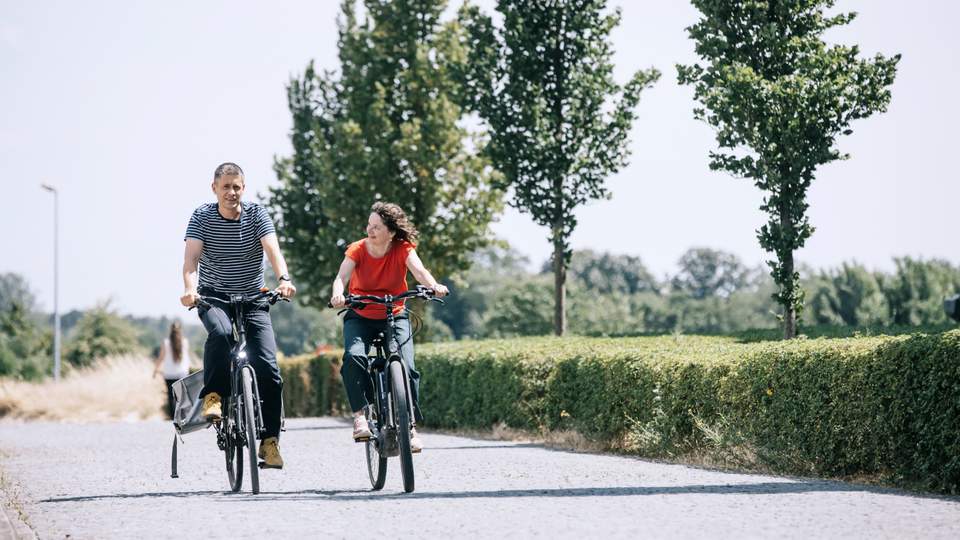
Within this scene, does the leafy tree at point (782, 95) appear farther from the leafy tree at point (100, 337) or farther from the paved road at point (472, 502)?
the leafy tree at point (100, 337)

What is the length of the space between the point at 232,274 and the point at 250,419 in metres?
1.05

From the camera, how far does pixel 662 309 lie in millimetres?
109500

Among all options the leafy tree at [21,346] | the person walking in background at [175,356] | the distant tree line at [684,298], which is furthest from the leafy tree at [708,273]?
the person walking in background at [175,356]

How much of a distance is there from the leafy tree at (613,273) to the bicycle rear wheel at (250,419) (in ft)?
393

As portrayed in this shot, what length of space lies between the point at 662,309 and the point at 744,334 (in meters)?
90.2

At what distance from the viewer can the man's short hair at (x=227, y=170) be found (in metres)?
8.98

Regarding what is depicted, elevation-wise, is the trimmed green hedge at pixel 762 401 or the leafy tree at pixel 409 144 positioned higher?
the leafy tree at pixel 409 144

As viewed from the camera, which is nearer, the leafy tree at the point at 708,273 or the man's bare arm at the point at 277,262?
the man's bare arm at the point at 277,262

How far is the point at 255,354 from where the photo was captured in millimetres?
8930

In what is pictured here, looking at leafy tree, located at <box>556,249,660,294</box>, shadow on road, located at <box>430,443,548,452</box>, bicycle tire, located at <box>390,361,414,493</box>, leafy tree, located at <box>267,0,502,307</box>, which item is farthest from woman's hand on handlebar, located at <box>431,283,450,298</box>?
leafy tree, located at <box>556,249,660,294</box>

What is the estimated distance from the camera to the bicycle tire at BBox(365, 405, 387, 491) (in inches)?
354

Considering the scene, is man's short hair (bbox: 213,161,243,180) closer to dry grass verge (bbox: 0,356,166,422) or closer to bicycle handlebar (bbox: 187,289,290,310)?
bicycle handlebar (bbox: 187,289,290,310)

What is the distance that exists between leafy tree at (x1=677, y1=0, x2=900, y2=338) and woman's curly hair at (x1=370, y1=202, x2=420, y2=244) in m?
7.64

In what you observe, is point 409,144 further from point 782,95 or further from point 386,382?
point 386,382
